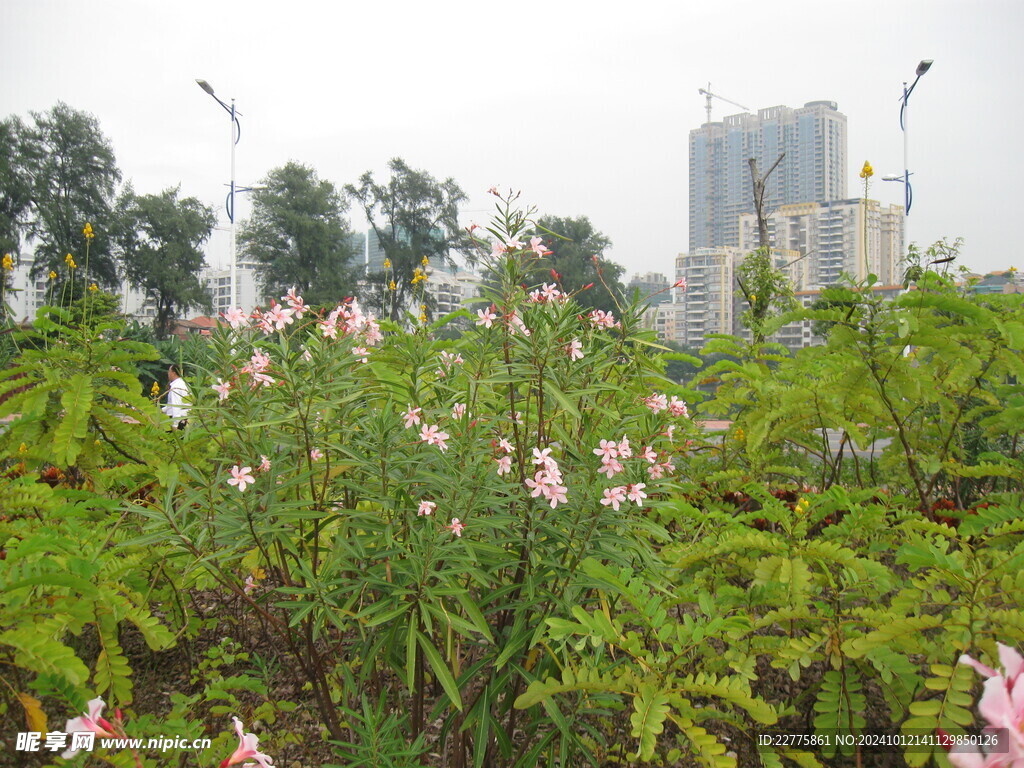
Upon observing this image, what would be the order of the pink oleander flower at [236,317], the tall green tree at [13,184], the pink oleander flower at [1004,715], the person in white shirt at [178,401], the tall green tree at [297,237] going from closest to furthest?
1. the pink oleander flower at [1004,715]
2. the pink oleander flower at [236,317]
3. the person in white shirt at [178,401]
4. the tall green tree at [13,184]
5. the tall green tree at [297,237]

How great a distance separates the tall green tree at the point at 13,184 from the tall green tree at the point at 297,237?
29.4 feet

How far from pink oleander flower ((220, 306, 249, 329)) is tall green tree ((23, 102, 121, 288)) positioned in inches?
1277

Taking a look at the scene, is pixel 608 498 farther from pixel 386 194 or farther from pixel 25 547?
pixel 386 194

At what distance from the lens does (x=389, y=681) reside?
86.9 inches

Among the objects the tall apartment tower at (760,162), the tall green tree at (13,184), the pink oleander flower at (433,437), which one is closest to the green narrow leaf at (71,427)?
the pink oleander flower at (433,437)

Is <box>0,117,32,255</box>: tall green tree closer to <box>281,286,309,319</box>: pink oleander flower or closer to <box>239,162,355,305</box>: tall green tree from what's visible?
<box>239,162,355,305</box>: tall green tree

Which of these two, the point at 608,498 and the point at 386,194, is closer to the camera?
the point at 608,498

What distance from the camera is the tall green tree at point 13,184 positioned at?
28.9 m

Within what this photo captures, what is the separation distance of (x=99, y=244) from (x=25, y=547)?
111ft

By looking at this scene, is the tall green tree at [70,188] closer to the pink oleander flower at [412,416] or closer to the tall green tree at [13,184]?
the tall green tree at [13,184]

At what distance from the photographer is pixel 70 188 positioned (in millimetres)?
30891

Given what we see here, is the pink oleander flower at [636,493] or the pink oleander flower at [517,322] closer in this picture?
the pink oleander flower at [636,493]

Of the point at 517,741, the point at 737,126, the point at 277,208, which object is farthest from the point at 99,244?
the point at 517,741

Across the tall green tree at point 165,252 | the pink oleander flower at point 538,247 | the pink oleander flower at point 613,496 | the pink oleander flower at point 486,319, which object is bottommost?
the pink oleander flower at point 613,496
